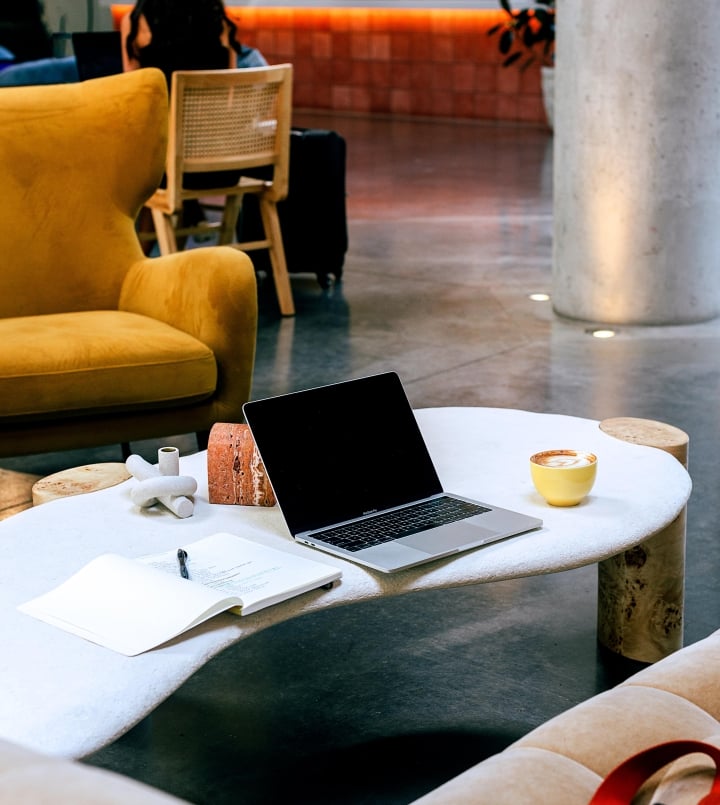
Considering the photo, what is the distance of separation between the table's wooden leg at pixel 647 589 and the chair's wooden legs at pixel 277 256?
3.11 m

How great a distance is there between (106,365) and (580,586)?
1.23m

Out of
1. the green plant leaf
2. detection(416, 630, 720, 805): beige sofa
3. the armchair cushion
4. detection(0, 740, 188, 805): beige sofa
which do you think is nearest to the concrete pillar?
the armchair cushion

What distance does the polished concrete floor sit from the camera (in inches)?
86.3

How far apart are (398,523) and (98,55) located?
4667mm

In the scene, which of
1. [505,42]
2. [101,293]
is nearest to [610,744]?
[101,293]

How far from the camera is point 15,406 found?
312cm

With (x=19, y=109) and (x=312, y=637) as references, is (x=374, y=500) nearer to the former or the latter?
(x=312, y=637)

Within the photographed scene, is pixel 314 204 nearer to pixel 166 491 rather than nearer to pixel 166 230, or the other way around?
pixel 166 230

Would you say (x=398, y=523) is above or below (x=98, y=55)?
below

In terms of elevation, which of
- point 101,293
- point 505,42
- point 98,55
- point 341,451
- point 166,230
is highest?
point 98,55

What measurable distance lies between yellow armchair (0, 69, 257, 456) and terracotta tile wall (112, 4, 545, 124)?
8.82m

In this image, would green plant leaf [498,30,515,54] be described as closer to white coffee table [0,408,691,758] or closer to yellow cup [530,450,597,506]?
white coffee table [0,408,691,758]

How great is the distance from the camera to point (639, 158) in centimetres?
492

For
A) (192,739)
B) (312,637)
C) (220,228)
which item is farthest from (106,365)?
(220,228)
